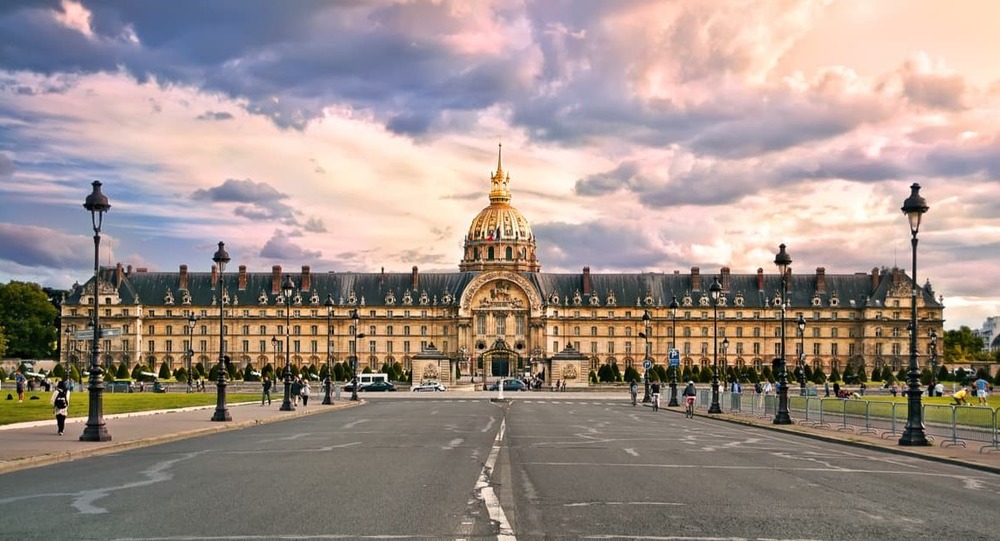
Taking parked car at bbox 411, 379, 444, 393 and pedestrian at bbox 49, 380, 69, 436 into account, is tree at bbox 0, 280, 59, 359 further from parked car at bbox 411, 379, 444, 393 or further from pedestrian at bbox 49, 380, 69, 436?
pedestrian at bbox 49, 380, 69, 436

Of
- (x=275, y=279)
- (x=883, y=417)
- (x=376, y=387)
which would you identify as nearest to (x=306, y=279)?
(x=275, y=279)

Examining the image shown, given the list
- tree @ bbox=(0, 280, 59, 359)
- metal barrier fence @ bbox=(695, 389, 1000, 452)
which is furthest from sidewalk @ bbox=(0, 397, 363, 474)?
tree @ bbox=(0, 280, 59, 359)

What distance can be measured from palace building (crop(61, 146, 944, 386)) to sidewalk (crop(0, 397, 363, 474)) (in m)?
112

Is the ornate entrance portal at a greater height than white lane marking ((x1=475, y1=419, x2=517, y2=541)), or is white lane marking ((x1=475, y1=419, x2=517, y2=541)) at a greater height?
white lane marking ((x1=475, y1=419, x2=517, y2=541))

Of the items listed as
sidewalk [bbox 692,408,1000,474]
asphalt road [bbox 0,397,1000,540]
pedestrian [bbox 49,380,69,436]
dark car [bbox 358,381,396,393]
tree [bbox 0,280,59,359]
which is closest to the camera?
asphalt road [bbox 0,397,1000,540]

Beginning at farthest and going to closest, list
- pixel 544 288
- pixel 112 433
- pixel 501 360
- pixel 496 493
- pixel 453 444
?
pixel 544 288
pixel 501 360
pixel 112 433
pixel 453 444
pixel 496 493

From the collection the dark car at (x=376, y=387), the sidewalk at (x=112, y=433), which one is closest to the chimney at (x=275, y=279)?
the dark car at (x=376, y=387)

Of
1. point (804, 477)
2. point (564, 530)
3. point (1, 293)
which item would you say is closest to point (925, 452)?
point (804, 477)

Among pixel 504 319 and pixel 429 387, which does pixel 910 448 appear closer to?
pixel 429 387

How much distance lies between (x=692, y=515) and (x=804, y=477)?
6453 millimetres

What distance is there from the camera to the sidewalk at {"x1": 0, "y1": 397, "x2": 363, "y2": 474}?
25.0 m

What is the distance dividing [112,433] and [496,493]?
62.5 feet

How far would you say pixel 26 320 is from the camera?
494ft

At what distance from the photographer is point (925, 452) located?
93.1 feet
